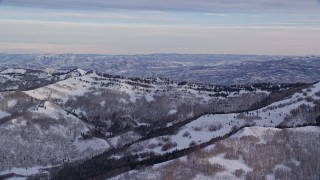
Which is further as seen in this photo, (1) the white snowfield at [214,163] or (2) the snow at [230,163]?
(2) the snow at [230,163]

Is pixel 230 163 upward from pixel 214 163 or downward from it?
downward

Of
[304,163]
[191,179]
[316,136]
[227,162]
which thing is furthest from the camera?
[316,136]

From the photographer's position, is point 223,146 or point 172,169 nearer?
point 172,169

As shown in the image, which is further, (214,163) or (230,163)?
(230,163)

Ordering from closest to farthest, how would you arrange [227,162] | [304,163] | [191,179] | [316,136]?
[191,179]
[227,162]
[304,163]
[316,136]

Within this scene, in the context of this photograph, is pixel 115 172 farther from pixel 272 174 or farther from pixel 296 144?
pixel 296 144

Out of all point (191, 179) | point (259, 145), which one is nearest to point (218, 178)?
point (191, 179)

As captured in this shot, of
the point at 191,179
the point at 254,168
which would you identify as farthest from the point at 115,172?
the point at 254,168

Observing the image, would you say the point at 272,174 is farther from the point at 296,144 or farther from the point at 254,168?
the point at 296,144

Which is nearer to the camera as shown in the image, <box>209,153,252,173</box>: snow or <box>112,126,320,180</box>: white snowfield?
<box>112,126,320,180</box>: white snowfield
